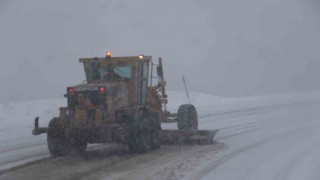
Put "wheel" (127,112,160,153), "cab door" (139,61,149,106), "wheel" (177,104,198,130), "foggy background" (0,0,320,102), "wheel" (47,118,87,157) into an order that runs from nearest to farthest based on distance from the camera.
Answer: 1. "wheel" (47,118,87,157)
2. "wheel" (127,112,160,153)
3. "cab door" (139,61,149,106)
4. "wheel" (177,104,198,130)
5. "foggy background" (0,0,320,102)

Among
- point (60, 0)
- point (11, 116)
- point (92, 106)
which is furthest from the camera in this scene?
point (60, 0)

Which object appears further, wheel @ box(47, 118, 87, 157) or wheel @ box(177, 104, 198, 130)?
wheel @ box(177, 104, 198, 130)

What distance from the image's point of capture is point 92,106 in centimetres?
1168

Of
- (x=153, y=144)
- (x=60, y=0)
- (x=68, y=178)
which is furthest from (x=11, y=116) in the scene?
(x=60, y=0)

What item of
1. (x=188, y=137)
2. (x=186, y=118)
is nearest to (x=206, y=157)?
(x=188, y=137)

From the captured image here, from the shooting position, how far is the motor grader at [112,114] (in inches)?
451

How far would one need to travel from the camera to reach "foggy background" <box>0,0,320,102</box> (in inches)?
1615

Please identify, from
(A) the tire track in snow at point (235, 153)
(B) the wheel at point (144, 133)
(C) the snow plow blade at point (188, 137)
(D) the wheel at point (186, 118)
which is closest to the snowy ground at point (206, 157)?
(A) the tire track in snow at point (235, 153)

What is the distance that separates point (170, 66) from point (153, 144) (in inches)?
1235

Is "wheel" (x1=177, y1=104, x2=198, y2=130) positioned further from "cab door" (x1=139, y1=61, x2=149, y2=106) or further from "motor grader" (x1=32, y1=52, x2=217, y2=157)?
"cab door" (x1=139, y1=61, x2=149, y2=106)

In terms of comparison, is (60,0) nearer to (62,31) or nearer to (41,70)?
(62,31)

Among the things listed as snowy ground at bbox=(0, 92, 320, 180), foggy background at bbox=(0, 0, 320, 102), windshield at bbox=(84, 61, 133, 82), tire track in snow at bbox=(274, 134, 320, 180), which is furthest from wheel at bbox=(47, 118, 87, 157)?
foggy background at bbox=(0, 0, 320, 102)

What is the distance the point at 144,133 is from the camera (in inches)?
485

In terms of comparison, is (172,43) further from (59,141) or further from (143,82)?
(59,141)
